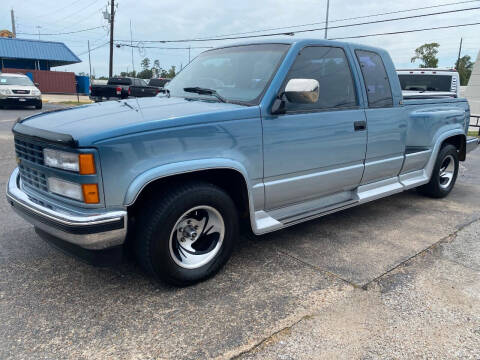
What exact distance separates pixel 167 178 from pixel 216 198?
15.7 inches

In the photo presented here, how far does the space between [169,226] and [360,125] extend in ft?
7.30

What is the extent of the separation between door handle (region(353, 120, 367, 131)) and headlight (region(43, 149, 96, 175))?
252 cm

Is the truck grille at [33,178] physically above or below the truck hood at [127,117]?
below

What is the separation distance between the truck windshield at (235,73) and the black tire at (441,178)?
309 centimetres

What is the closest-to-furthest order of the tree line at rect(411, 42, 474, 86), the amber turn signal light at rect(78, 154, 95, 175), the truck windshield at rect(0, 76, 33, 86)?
the amber turn signal light at rect(78, 154, 95, 175) → the truck windshield at rect(0, 76, 33, 86) → the tree line at rect(411, 42, 474, 86)

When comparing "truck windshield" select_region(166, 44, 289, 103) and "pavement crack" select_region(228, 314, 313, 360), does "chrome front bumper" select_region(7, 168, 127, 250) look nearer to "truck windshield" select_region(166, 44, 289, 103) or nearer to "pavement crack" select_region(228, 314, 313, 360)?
"pavement crack" select_region(228, 314, 313, 360)

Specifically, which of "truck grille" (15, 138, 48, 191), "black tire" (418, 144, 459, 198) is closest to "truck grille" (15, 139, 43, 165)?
"truck grille" (15, 138, 48, 191)

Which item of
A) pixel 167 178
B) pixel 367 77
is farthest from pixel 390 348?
pixel 367 77

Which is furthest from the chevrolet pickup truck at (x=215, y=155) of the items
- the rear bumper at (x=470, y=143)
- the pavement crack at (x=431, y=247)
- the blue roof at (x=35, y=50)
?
the blue roof at (x=35, y=50)

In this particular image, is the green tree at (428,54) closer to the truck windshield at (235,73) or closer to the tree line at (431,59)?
the tree line at (431,59)

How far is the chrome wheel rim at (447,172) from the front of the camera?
5.75m

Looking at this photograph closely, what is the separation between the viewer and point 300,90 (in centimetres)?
313

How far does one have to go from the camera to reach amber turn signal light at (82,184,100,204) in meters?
2.46

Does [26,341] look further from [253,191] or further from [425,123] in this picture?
[425,123]
